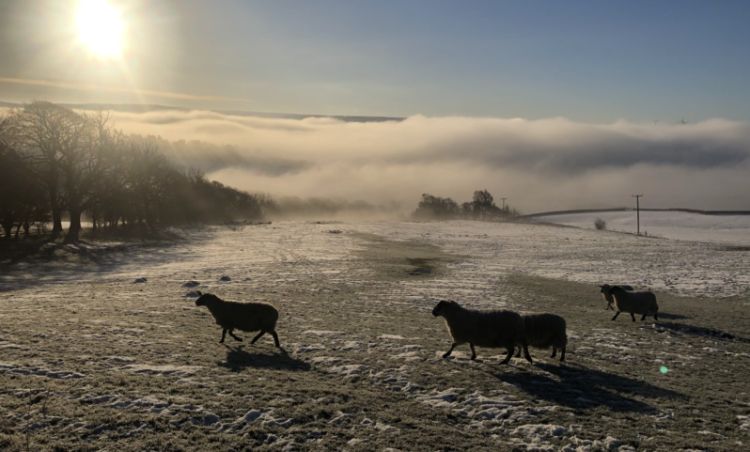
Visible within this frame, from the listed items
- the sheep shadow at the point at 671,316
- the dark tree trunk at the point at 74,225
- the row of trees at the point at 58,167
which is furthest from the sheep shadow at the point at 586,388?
the dark tree trunk at the point at 74,225

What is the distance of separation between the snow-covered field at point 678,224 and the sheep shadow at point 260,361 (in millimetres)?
128387

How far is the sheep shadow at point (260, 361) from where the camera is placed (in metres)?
13.7

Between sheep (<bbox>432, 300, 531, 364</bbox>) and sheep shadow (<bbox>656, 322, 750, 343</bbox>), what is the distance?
956cm

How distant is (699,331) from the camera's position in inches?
813

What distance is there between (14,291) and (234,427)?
24.7 meters

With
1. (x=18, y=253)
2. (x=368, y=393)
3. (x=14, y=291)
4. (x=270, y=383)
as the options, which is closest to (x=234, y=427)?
(x=270, y=383)

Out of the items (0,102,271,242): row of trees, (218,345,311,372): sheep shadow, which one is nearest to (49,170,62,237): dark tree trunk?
(0,102,271,242): row of trees

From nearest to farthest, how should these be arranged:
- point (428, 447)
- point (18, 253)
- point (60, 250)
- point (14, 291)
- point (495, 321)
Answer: point (428, 447) < point (495, 321) < point (14, 291) < point (18, 253) < point (60, 250)

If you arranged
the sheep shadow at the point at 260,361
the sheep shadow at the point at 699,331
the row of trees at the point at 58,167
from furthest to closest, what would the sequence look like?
the row of trees at the point at 58,167 → the sheep shadow at the point at 699,331 → the sheep shadow at the point at 260,361

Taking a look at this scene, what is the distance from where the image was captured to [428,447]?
9.16 metres

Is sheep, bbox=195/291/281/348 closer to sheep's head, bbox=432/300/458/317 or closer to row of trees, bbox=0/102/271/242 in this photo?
sheep's head, bbox=432/300/458/317

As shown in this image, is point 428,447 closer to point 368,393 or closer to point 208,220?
point 368,393

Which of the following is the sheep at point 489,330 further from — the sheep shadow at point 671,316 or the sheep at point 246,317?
the sheep shadow at point 671,316

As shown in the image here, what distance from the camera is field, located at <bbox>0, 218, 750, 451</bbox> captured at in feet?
31.1
